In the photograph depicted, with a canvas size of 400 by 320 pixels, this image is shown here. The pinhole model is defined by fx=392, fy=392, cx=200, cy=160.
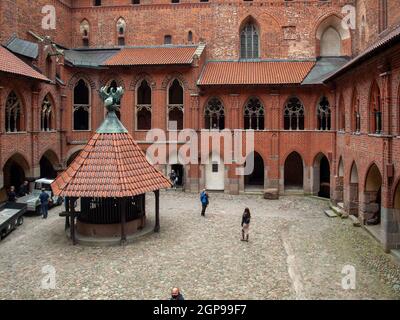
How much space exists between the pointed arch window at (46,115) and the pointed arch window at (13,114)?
7.65ft

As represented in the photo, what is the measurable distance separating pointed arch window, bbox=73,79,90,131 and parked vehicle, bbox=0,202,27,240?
11.5m

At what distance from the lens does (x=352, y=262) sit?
13.4 metres

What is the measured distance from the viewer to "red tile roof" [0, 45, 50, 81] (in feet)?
67.6

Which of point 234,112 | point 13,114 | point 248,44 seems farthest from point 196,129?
point 13,114

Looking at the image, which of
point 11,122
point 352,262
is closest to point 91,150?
point 11,122

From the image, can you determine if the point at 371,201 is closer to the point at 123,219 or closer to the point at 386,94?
the point at 386,94

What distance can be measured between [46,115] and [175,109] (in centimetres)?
939

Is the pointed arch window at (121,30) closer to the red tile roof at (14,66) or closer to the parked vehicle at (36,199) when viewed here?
the red tile roof at (14,66)

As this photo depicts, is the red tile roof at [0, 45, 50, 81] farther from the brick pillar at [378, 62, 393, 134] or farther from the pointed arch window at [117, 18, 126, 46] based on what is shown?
the brick pillar at [378, 62, 393, 134]

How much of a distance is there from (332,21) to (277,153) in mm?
11163

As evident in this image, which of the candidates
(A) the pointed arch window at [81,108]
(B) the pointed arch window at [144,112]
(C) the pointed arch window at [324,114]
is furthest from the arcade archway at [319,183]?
(A) the pointed arch window at [81,108]

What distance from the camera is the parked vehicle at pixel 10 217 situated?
16469mm

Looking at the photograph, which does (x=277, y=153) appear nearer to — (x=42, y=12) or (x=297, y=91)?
(x=297, y=91)

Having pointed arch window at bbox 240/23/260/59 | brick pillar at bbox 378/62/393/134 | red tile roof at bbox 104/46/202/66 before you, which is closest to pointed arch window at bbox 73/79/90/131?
red tile roof at bbox 104/46/202/66
